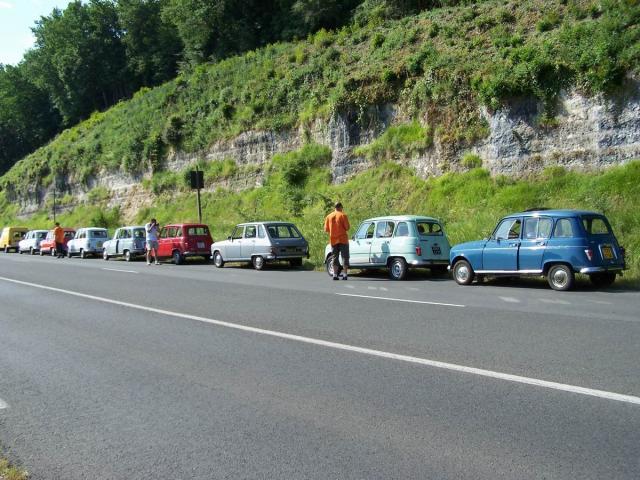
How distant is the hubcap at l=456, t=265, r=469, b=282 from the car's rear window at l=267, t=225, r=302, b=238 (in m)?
7.59

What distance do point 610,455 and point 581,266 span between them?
9.49m

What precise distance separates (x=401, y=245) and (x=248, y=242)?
7012 mm

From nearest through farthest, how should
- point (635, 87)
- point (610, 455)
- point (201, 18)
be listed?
point (610, 455) < point (635, 87) < point (201, 18)

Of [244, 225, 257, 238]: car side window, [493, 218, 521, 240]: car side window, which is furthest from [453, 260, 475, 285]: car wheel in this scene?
[244, 225, 257, 238]: car side window

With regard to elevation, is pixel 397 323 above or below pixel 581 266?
below

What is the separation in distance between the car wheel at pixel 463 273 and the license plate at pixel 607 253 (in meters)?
3.01

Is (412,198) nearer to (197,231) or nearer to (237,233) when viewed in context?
(237,233)

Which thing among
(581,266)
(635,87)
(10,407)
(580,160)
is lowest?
(10,407)

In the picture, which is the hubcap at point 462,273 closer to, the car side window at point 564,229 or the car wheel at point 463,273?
the car wheel at point 463,273

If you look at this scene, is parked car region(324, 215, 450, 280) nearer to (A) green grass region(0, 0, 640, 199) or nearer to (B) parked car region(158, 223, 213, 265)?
(B) parked car region(158, 223, 213, 265)

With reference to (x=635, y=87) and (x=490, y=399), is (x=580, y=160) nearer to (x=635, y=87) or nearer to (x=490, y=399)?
(x=635, y=87)

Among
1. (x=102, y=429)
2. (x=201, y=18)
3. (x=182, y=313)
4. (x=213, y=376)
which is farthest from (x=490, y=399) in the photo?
(x=201, y=18)

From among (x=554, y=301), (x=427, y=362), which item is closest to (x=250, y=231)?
(x=554, y=301)

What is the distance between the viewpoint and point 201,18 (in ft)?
176
